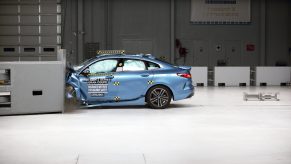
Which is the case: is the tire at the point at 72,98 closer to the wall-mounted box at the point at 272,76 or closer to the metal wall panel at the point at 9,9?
the metal wall panel at the point at 9,9

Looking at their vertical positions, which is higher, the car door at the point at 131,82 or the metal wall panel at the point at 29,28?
the metal wall panel at the point at 29,28

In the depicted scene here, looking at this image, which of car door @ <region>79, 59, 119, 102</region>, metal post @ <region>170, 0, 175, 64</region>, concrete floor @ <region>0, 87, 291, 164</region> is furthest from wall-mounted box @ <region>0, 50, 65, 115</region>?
metal post @ <region>170, 0, 175, 64</region>

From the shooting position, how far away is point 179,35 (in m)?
25.1

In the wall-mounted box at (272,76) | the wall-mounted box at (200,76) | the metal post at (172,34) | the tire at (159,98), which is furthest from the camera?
the metal post at (172,34)

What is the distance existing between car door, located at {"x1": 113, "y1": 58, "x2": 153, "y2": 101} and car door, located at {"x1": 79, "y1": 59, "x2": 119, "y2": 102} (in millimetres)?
150

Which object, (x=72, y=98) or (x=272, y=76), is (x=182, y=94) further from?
(x=272, y=76)

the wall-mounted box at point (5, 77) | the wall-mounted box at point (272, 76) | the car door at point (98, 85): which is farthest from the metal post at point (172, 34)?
the wall-mounted box at point (5, 77)

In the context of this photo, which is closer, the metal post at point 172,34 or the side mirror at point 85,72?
the side mirror at point 85,72

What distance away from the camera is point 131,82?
1182cm

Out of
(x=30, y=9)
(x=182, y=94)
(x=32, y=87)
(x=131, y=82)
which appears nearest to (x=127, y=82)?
(x=131, y=82)

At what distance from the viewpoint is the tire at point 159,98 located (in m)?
12.0

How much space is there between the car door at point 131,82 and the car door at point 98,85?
150 mm

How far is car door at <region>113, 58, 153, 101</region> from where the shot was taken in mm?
11805

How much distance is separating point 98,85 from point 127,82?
Answer: 0.72 m
